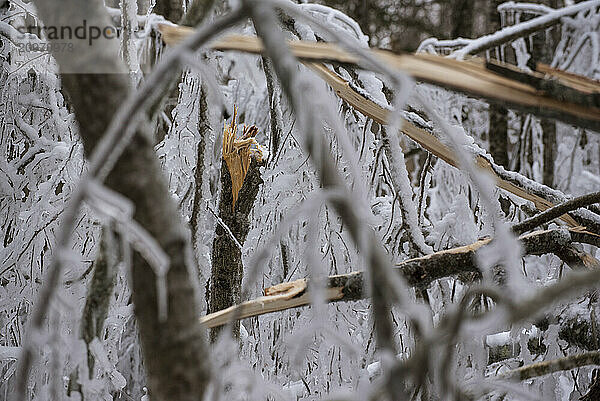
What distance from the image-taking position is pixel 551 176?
3.17 metres

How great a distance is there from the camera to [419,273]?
2.89ft

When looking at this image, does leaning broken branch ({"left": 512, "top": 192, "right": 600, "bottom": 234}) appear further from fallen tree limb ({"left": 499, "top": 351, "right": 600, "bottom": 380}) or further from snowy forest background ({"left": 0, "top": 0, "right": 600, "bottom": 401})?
fallen tree limb ({"left": 499, "top": 351, "right": 600, "bottom": 380})

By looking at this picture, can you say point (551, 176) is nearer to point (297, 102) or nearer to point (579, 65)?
point (579, 65)

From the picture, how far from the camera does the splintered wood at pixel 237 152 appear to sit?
136cm

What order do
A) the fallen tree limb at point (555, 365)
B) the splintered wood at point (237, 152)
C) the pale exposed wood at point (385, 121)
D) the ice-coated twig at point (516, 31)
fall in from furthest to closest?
the ice-coated twig at point (516, 31) < the splintered wood at point (237, 152) < the pale exposed wood at point (385, 121) < the fallen tree limb at point (555, 365)

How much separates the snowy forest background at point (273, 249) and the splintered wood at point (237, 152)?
0.03 m

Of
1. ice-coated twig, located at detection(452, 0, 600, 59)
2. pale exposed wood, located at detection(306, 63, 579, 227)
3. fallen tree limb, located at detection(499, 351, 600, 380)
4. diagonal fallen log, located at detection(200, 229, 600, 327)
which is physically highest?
ice-coated twig, located at detection(452, 0, 600, 59)

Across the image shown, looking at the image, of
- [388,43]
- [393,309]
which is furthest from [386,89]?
[388,43]

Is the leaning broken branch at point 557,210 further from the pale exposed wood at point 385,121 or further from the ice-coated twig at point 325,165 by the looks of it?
the ice-coated twig at point 325,165

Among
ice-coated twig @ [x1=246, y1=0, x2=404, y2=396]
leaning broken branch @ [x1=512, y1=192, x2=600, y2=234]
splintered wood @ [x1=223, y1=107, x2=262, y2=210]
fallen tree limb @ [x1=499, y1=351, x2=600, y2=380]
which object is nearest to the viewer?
ice-coated twig @ [x1=246, y1=0, x2=404, y2=396]

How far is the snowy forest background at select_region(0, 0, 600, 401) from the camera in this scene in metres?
0.42

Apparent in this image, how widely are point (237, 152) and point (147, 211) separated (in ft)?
2.91

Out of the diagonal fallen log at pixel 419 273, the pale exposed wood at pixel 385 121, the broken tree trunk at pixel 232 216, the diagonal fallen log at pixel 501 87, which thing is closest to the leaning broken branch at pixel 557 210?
the diagonal fallen log at pixel 419 273

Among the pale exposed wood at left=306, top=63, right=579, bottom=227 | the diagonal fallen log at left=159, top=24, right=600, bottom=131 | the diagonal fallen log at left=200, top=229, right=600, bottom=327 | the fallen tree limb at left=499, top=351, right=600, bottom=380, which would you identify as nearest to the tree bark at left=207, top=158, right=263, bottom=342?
the pale exposed wood at left=306, top=63, right=579, bottom=227
